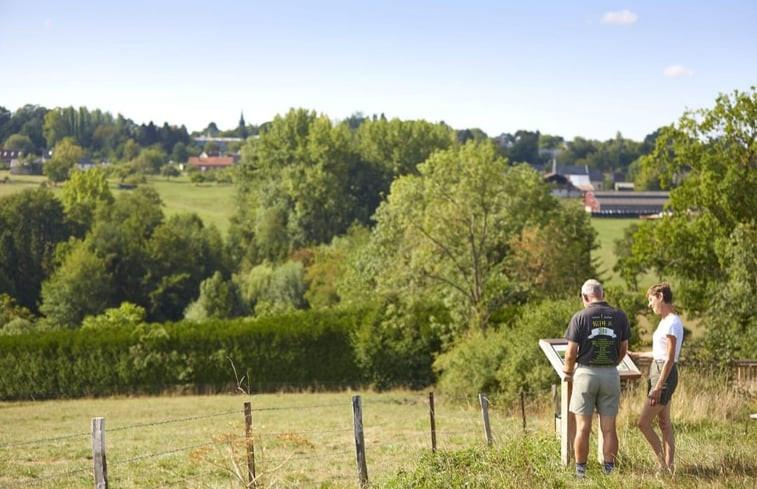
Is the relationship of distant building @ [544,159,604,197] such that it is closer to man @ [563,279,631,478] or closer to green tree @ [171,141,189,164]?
green tree @ [171,141,189,164]

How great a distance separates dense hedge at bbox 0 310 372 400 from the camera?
115 ft

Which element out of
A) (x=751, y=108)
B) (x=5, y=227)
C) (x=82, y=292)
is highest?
(x=751, y=108)

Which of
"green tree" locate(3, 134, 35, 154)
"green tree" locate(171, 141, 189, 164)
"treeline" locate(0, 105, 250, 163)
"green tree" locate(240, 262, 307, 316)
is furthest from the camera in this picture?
"green tree" locate(171, 141, 189, 164)

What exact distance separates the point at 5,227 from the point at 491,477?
227ft

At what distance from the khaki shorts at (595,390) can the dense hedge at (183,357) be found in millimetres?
27173

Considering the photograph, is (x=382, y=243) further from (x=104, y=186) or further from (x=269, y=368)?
(x=104, y=186)

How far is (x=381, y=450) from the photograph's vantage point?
15078 mm

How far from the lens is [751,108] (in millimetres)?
31969

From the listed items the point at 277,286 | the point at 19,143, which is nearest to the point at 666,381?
the point at 277,286

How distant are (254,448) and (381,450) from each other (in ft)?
11.8

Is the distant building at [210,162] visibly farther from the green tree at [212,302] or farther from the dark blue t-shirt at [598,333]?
the dark blue t-shirt at [598,333]

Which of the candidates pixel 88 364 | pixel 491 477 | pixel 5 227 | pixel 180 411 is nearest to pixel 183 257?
pixel 5 227

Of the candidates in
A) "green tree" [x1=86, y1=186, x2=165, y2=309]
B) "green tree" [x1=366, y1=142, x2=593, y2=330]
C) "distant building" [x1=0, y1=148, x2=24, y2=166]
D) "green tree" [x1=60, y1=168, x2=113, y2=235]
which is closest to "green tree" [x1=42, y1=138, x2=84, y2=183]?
"distant building" [x1=0, y1=148, x2=24, y2=166]

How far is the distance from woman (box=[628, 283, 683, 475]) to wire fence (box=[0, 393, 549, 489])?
2.10 metres
